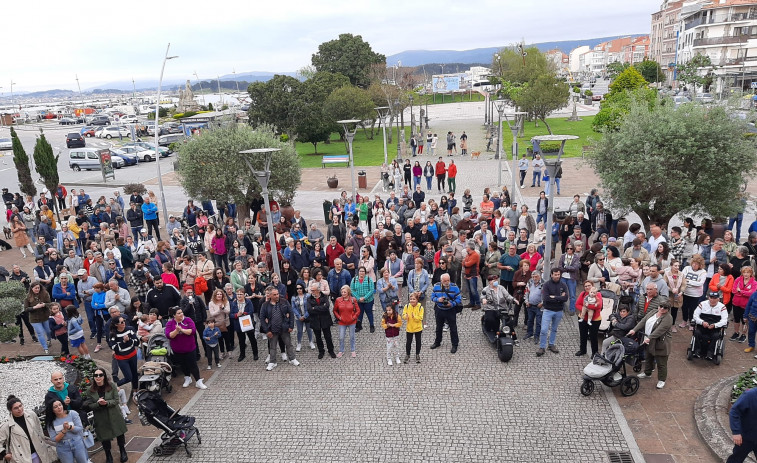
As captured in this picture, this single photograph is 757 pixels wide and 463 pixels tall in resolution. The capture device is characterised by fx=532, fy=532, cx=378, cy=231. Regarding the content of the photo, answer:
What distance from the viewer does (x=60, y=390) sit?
23.8ft

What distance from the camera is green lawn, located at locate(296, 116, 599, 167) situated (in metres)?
Answer: 34.8

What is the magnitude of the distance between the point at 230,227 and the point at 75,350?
4711 millimetres

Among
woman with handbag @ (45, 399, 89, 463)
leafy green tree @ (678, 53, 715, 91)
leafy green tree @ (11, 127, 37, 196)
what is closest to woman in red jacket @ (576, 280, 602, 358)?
woman with handbag @ (45, 399, 89, 463)

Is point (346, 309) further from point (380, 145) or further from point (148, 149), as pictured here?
point (148, 149)

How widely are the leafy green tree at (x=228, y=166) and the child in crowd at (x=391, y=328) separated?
943cm

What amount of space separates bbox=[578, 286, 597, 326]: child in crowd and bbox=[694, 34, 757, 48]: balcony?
8644 centimetres

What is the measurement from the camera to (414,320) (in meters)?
9.59

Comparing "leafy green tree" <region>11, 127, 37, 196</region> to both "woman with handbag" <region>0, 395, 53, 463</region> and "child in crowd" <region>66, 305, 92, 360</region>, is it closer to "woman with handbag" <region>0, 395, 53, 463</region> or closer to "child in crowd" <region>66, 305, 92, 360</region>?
"child in crowd" <region>66, 305, 92, 360</region>

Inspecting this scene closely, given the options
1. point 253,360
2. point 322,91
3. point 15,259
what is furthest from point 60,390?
point 322,91

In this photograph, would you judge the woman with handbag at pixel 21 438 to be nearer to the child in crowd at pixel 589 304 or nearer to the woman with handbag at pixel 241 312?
the woman with handbag at pixel 241 312

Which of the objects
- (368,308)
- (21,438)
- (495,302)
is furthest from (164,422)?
(495,302)

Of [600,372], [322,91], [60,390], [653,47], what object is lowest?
[600,372]

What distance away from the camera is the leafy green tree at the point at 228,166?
56.1ft

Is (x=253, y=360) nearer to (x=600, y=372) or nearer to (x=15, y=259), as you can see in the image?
(x=600, y=372)
